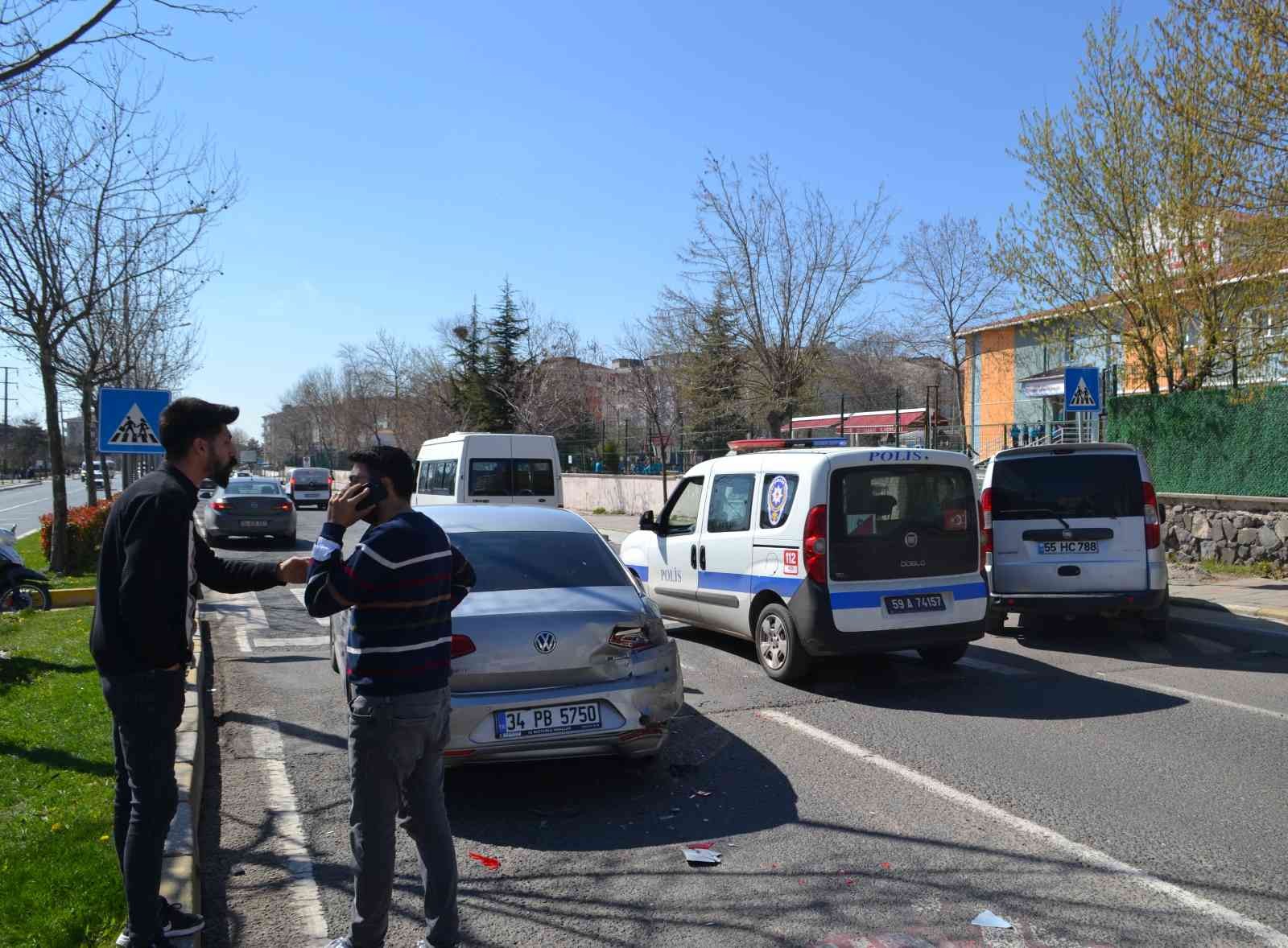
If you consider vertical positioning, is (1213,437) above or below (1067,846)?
above

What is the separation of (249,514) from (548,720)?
1879cm

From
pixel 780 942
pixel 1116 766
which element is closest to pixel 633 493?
pixel 1116 766

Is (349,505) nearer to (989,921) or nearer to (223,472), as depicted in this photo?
(223,472)

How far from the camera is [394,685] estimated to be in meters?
3.54

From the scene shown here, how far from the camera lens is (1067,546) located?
1028 cm

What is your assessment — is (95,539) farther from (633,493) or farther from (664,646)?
(633,493)

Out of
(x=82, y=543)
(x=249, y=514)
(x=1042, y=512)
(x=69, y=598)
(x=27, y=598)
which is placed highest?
(x=1042, y=512)

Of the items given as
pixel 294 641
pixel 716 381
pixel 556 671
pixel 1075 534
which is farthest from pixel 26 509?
pixel 556 671

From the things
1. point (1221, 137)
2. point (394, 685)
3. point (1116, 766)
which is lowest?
point (1116, 766)

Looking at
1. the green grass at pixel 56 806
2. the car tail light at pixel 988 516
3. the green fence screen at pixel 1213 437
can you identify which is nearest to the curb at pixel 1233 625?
the car tail light at pixel 988 516

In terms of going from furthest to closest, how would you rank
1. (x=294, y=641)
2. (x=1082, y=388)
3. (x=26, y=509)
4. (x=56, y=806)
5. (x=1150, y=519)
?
1. (x=26, y=509)
2. (x=1082, y=388)
3. (x=294, y=641)
4. (x=1150, y=519)
5. (x=56, y=806)

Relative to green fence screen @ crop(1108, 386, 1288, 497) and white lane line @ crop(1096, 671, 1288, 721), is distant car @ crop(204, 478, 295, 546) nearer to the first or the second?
green fence screen @ crop(1108, 386, 1288, 497)

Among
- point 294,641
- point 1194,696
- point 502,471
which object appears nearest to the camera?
point 1194,696

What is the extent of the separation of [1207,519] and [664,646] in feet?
43.4
